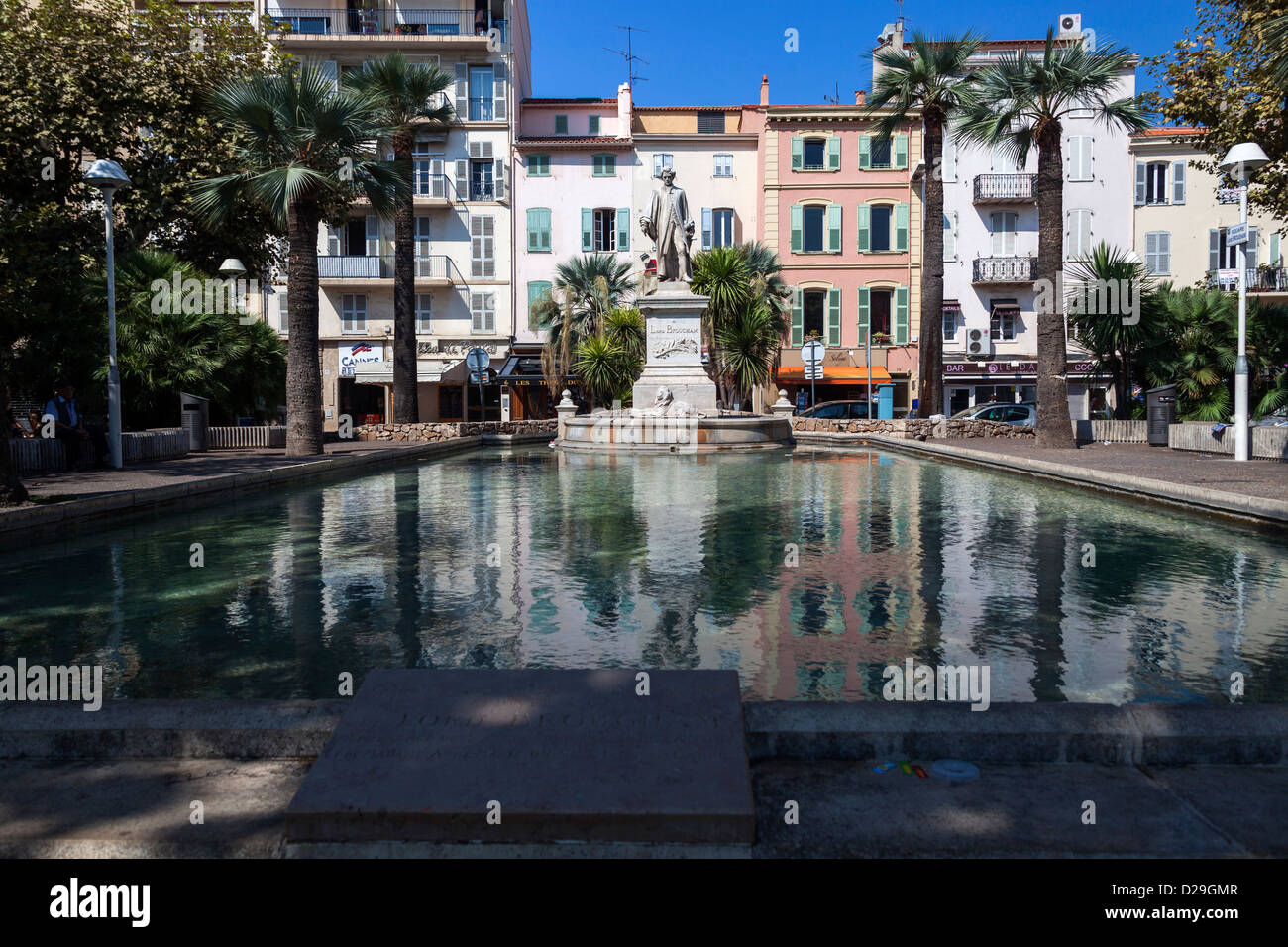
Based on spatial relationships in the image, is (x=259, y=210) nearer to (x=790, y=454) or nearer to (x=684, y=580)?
(x=790, y=454)

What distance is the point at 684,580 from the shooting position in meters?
6.67

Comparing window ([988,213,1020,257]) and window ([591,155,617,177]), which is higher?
window ([591,155,617,177])

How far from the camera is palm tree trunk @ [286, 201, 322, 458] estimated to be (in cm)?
1980

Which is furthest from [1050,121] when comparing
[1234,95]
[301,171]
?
[301,171]

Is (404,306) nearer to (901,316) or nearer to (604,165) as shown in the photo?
(604,165)

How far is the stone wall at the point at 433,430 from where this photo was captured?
27.4 m

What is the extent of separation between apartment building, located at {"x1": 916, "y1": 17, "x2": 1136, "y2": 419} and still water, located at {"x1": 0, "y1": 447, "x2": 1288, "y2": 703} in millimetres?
A: 32703

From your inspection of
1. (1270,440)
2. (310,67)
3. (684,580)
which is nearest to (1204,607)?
(684,580)

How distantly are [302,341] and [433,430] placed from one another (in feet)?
25.1

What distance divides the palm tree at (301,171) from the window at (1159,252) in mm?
34298

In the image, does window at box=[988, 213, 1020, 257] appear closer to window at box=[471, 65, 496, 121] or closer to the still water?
window at box=[471, 65, 496, 121]

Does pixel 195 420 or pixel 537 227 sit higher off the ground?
pixel 537 227

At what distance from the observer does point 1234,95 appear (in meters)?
18.5

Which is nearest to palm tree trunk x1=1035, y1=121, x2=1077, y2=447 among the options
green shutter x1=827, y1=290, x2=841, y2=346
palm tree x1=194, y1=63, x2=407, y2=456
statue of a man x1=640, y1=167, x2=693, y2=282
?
statue of a man x1=640, y1=167, x2=693, y2=282
